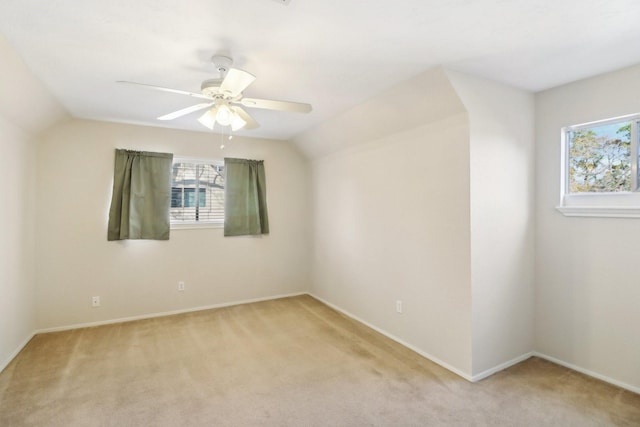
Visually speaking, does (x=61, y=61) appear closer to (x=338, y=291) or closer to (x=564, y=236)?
(x=338, y=291)

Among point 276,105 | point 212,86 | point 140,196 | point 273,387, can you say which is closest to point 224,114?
point 212,86

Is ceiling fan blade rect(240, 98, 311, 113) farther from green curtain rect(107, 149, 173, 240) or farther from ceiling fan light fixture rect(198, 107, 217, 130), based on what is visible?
green curtain rect(107, 149, 173, 240)

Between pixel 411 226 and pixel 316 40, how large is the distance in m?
1.85

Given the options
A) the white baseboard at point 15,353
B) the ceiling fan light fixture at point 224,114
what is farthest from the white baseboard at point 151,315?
the ceiling fan light fixture at point 224,114

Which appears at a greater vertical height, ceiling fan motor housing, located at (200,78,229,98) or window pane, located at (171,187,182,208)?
ceiling fan motor housing, located at (200,78,229,98)

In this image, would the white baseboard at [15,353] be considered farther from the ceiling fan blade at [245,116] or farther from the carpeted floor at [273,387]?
the ceiling fan blade at [245,116]

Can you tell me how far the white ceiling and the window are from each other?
1518 millimetres

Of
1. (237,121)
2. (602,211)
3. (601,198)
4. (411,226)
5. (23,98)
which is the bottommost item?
(411,226)

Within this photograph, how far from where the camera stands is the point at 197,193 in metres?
4.27

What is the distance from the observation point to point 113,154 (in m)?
3.71

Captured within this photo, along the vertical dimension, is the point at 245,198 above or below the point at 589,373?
above

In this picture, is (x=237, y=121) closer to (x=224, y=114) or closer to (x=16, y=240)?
(x=224, y=114)

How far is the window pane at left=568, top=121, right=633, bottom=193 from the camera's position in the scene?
7.91 feet

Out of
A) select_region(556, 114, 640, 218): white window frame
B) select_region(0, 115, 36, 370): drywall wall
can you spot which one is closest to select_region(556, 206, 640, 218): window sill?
select_region(556, 114, 640, 218): white window frame
